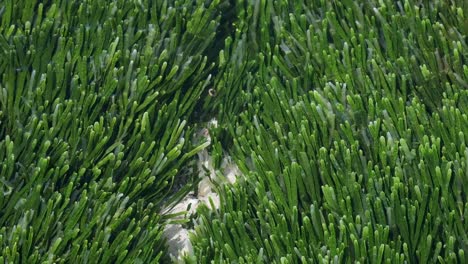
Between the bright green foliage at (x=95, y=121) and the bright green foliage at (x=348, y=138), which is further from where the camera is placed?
the bright green foliage at (x=95, y=121)

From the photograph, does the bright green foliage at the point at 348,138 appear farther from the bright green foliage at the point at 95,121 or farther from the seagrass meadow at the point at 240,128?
the bright green foliage at the point at 95,121

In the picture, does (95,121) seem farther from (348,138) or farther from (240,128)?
(348,138)

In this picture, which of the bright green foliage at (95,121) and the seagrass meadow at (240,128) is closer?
the seagrass meadow at (240,128)

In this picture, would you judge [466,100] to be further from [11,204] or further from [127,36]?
[11,204]

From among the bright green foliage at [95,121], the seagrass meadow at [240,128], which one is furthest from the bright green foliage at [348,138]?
the bright green foliage at [95,121]

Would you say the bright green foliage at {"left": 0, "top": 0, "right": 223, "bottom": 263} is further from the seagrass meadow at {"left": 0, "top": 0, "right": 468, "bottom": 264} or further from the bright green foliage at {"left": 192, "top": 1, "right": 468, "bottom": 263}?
the bright green foliage at {"left": 192, "top": 1, "right": 468, "bottom": 263}

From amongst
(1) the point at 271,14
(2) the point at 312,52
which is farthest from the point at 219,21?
(2) the point at 312,52

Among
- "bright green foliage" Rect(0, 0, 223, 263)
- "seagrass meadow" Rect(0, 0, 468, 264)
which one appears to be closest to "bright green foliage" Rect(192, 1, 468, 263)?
"seagrass meadow" Rect(0, 0, 468, 264)

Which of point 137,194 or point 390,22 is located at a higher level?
point 390,22
